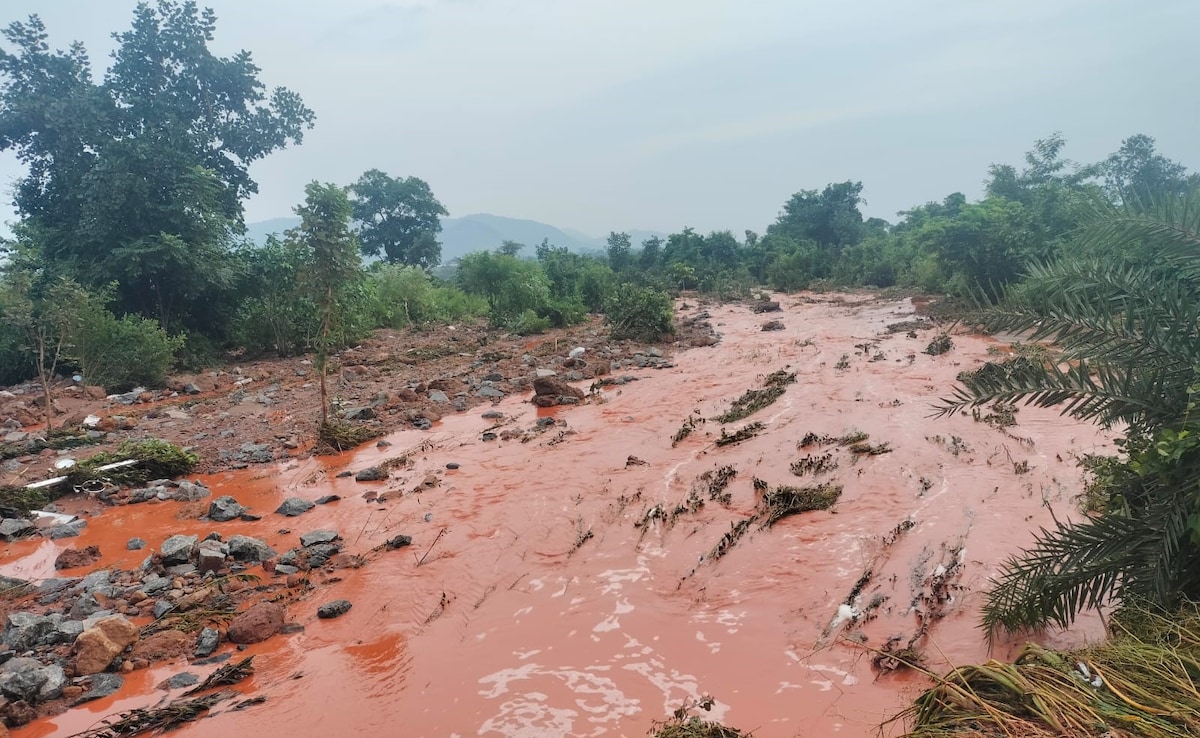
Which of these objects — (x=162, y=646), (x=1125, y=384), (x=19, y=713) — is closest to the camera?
(x=1125, y=384)

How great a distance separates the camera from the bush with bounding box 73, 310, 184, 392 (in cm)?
1286

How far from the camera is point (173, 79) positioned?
17.2m

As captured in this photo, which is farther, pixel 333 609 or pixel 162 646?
pixel 333 609

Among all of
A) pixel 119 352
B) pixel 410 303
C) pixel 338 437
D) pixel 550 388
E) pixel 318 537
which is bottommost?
pixel 318 537

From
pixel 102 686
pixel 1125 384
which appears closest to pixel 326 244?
pixel 102 686

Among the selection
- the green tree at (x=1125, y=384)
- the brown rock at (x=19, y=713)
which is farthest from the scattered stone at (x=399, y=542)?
the green tree at (x=1125, y=384)

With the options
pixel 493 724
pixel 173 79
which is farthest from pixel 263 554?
pixel 173 79

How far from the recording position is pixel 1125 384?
3061 millimetres

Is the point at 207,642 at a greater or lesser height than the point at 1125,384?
lesser

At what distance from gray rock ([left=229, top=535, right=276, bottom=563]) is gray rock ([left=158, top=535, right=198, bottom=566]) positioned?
36 centimetres

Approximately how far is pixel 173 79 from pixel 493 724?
20.4 m

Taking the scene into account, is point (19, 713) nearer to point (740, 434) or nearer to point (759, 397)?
point (740, 434)

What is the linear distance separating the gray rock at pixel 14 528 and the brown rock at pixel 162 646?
12.0 feet

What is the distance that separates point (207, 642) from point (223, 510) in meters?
3.00
